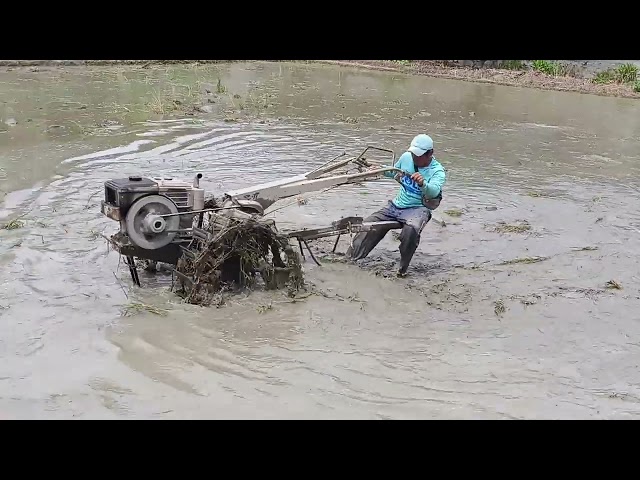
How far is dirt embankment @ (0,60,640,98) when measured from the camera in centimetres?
2100

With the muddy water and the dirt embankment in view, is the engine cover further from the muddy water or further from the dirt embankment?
the dirt embankment

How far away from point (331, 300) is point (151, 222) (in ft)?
5.96

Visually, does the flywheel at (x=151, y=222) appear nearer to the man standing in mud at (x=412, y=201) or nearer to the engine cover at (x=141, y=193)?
the engine cover at (x=141, y=193)

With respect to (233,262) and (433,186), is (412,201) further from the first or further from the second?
(233,262)

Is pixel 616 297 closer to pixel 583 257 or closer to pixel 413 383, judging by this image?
pixel 583 257

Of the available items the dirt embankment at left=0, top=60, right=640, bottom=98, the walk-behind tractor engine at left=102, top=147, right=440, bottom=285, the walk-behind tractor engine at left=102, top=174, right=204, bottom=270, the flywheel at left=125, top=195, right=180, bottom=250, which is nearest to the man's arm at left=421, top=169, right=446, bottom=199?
the walk-behind tractor engine at left=102, top=147, right=440, bottom=285

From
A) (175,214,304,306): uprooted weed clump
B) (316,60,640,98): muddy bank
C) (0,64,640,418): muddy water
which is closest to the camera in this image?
(0,64,640,418): muddy water

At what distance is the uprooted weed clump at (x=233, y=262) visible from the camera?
229 inches

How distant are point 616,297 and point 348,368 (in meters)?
3.36

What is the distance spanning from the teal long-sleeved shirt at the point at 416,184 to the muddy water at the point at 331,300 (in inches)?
30.5

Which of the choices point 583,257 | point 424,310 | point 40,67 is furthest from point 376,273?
point 40,67

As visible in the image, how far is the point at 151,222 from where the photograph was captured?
563 centimetres

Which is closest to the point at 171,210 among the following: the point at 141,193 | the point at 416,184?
the point at 141,193

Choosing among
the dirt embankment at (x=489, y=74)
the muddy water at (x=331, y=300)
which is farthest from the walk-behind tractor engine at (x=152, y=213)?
the dirt embankment at (x=489, y=74)
